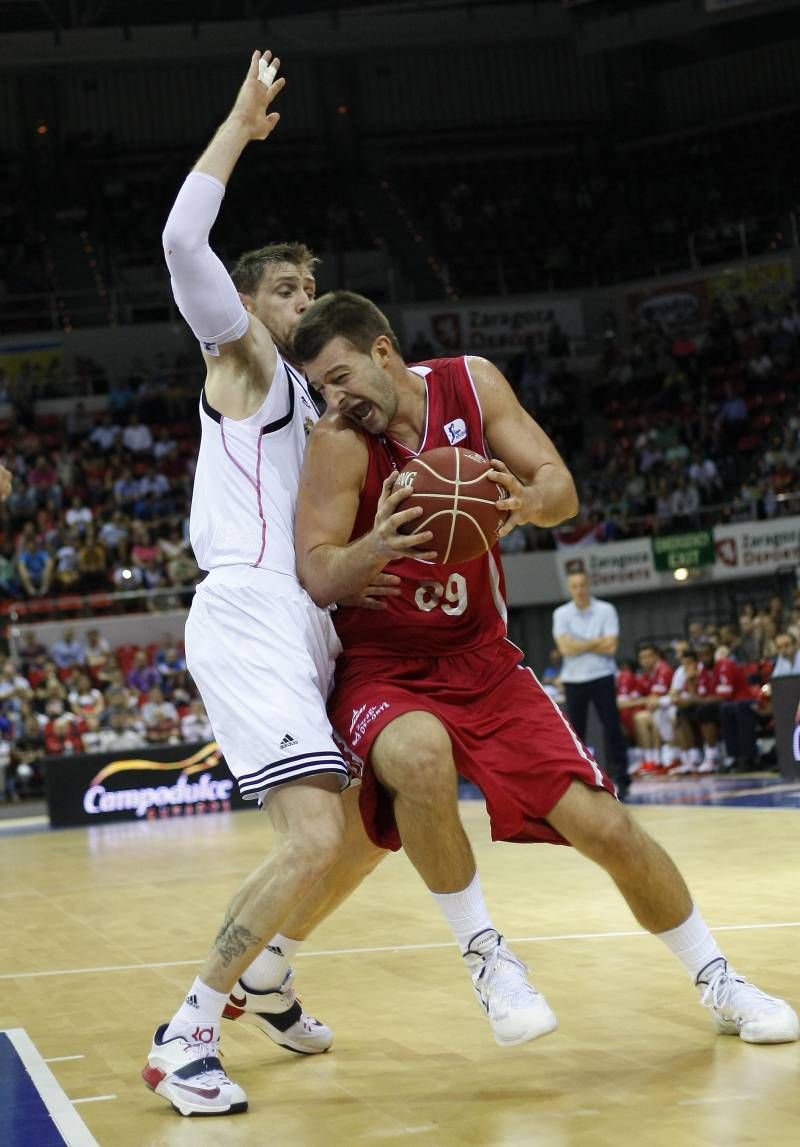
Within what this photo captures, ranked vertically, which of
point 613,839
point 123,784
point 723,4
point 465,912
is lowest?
point 123,784

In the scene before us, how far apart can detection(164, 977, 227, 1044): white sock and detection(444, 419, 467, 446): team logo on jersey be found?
1642mm

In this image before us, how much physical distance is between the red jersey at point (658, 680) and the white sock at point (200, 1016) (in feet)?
45.4

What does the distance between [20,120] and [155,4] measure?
4020 mm

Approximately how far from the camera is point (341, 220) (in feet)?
99.0

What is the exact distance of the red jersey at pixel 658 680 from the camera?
17.7 metres

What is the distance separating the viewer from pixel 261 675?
4176mm

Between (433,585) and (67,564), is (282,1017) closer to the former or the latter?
(433,585)

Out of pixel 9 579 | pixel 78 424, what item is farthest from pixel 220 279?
pixel 78 424

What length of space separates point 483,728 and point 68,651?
16.2 m

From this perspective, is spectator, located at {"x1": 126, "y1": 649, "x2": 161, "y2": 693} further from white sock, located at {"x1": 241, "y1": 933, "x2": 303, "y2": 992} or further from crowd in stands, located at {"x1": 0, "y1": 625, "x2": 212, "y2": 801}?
white sock, located at {"x1": 241, "y1": 933, "x2": 303, "y2": 992}

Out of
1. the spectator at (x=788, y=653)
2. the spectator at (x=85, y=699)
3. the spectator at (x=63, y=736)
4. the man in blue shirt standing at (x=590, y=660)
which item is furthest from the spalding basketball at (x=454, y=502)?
the spectator at (x=85, y=699)

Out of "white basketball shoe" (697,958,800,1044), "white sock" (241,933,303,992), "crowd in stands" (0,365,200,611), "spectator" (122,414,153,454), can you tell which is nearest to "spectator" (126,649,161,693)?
"crowd in stands" (0,365,200,611)

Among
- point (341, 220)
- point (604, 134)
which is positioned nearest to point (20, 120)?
point (341, 220)

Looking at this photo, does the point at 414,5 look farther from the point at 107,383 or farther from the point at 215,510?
the point at 215,510
